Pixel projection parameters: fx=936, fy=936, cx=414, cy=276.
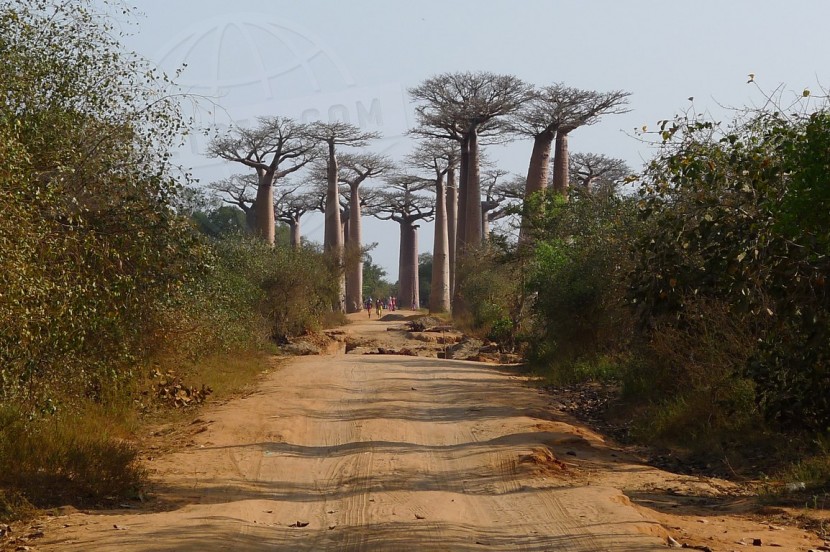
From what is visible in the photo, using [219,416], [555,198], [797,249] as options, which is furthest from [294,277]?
[797,249]

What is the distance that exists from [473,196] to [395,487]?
2516 cm

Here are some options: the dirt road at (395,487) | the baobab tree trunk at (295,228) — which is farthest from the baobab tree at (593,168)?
the dirt road at (395,487)

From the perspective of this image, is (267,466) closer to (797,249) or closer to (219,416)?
(219,416)

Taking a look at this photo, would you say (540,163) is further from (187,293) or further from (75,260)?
(75,260)

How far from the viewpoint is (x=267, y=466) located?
6699mm

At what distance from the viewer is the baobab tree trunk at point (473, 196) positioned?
30094 millimetres

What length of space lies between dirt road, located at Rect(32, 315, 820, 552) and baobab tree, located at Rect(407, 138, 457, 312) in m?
28.0

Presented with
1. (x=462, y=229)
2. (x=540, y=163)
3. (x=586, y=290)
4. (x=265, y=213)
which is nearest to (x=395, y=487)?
(x=586, y=290)

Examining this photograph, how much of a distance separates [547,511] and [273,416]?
429 cm

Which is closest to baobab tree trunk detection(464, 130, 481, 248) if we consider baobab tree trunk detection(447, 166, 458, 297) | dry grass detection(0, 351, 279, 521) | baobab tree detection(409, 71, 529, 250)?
baobab tree detection(409, 71, 529, 250)

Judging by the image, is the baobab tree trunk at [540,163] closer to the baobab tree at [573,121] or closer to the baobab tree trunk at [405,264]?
the baobab tree at [573,121]

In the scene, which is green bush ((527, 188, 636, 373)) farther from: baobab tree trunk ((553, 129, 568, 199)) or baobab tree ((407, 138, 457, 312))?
baobab tree ((407, 138, 457, 312))

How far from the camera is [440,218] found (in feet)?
133

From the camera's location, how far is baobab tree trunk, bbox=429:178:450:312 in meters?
38.5
